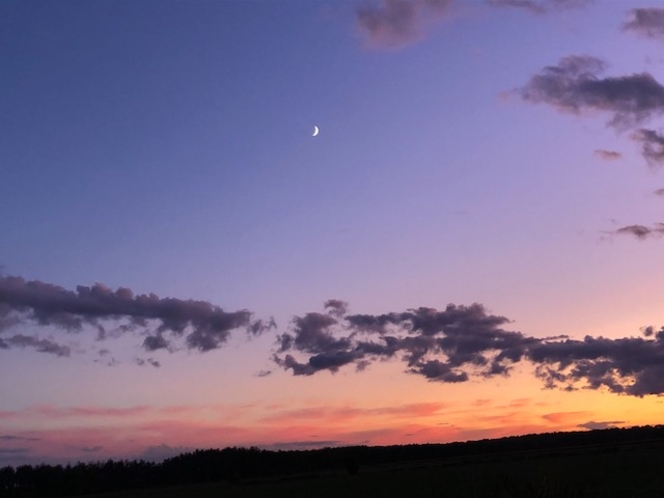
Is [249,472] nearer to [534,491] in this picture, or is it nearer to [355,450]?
[355,450]

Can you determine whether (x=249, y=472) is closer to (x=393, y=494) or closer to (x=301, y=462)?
(x=301, y=462)

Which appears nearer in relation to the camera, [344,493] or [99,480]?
[344,493]

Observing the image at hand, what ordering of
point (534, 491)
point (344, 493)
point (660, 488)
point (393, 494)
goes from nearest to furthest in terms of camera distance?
1. point (534, 491)
2. point (660, 488)
3. point (393, 494)
4. point (344, 493)

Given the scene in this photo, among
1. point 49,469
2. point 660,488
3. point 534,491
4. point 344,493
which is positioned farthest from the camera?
point 49,469

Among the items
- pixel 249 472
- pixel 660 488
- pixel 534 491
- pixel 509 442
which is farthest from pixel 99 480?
pixel 534 491

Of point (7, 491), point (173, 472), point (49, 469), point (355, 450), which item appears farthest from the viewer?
point (355, 450)

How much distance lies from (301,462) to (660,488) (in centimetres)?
11696

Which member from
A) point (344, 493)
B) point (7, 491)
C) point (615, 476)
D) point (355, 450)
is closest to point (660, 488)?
point (615, 476)

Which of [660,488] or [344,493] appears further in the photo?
[344,493]

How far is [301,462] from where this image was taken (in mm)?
157375

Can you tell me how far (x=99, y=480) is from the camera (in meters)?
140

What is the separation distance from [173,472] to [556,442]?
269 ft

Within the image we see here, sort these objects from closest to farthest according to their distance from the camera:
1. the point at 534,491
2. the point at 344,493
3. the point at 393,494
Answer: the point at 534,491 < the point at 393,494 < the point at 344,493

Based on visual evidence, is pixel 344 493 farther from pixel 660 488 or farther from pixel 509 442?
pixel 509 442
